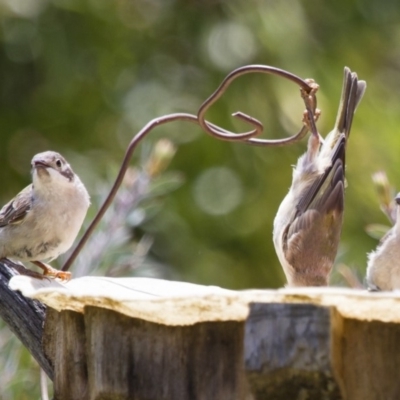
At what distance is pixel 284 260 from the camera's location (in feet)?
13.0

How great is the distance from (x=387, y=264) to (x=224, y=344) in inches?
65.8

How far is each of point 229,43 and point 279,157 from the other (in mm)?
995

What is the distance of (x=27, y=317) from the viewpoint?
9.32 feet

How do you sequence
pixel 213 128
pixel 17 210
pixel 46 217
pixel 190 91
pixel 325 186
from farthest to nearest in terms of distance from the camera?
pixel 190 91, pixel 325 186, pixel 17 210, pixel 46 217, pixel 213 128

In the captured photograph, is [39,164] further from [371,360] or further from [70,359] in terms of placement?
[371,360]

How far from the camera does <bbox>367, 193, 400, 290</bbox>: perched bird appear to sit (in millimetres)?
3848

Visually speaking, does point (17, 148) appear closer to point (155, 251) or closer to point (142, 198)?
point (155, 251)

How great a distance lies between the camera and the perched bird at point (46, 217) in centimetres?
359

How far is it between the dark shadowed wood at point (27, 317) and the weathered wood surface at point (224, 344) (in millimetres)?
54

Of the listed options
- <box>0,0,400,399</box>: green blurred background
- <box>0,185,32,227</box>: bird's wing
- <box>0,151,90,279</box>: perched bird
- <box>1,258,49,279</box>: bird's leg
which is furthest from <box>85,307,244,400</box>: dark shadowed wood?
<box>0,0,400,399</box>: green blurred background

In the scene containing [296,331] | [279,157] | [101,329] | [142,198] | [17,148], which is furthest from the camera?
[17,148]

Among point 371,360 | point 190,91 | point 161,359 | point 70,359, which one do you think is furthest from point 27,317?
point 190,91

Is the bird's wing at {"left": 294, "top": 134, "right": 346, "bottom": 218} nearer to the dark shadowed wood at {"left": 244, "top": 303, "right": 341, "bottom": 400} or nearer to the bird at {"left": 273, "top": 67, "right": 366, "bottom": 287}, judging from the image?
the bird at {"left": 273, "top": 67, "right": 366, "bottom": 287}

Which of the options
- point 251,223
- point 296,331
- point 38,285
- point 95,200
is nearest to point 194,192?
point 251,223
